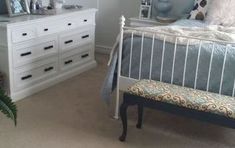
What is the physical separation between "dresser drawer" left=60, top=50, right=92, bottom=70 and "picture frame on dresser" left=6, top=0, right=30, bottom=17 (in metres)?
0.67

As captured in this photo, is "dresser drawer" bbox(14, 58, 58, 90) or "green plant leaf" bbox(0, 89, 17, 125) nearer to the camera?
"green plant leaf" bbox(0, 89, 17, 125)

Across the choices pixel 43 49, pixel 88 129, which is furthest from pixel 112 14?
pixel 88 129

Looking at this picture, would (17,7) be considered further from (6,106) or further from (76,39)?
(6,106)

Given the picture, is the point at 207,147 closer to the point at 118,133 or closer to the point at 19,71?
the point at 118,133

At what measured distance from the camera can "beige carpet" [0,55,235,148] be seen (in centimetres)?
251

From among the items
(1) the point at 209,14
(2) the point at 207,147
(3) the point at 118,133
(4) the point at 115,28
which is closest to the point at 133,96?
(3) the point at 118,133

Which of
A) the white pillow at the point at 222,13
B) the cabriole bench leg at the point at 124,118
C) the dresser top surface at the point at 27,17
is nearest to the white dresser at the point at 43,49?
the dresser top surface at the point at 27,17

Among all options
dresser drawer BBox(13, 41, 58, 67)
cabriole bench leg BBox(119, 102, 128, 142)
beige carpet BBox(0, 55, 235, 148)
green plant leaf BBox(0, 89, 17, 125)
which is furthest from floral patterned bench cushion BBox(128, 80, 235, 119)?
dresser drawer BBox(13, 41, 58, 67)

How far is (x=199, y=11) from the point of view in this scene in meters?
3.95

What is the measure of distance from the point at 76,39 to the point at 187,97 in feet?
6.30

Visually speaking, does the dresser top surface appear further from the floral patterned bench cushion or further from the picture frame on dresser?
the floral patterned bench cushion

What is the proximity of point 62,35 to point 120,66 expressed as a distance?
112 cm

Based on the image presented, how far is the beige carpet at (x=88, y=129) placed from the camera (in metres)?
2.51

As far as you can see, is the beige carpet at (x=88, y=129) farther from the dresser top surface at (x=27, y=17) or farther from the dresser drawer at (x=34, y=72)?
the dresser top surface at (x=27, y=17)
